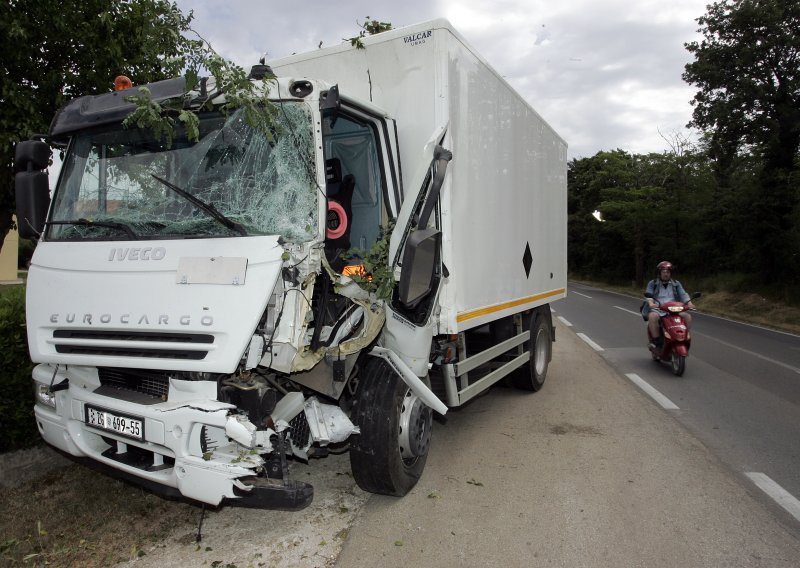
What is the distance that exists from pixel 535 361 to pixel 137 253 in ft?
17.3

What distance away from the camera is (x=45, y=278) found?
148 inches

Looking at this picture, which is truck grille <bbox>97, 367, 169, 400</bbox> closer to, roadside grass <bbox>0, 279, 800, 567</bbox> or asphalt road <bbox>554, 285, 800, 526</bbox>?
roadside grass <bbox>0, 279, 800, 567</bbox>

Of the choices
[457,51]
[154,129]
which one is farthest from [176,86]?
[457,51]

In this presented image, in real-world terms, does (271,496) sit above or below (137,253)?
below

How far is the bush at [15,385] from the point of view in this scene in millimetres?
4410

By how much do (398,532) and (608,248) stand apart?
4167 cm

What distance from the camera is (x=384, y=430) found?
3.96 m

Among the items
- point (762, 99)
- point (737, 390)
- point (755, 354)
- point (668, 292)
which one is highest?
point (762, 99)

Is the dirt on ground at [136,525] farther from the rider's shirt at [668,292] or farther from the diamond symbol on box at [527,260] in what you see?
the rider's shirt at [668,292]

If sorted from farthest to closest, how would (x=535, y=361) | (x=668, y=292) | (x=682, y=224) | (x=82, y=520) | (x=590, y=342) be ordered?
1. (x=682, y=224)
2. (x=590, y=342)
3. (x=668, y=292)
4. (x=535, y=361)
5. (x=82, y=520)

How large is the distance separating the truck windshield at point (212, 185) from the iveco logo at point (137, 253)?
112 mm

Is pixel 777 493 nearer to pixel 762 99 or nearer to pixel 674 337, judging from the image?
pixel 674 337

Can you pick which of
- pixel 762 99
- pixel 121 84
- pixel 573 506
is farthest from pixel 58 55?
pixel 762 99

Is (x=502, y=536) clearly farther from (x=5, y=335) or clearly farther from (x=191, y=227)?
(x=5, y=335)
